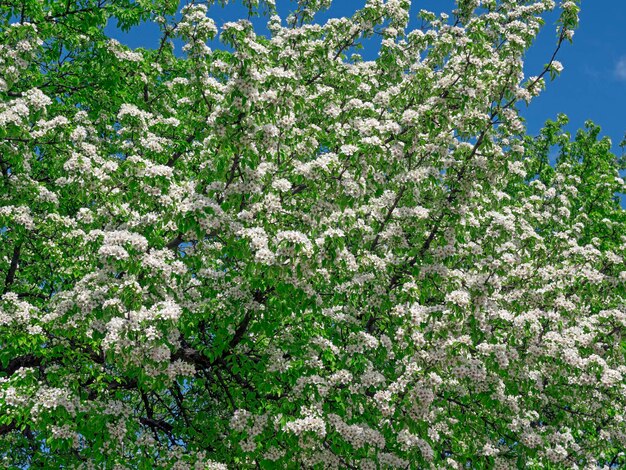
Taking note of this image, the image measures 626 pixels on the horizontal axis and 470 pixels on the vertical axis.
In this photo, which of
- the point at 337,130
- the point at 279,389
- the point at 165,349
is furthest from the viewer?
the point at 337,130

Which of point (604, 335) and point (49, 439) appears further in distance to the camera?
point (604, 335)

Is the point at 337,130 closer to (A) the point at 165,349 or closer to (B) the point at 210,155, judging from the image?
(B) the point at 210,155

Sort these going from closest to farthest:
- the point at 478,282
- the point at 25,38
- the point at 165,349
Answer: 1. the point at 165,349
2. the point at 478,282
3. the point at 25,38

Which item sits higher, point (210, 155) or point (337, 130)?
point (337, 130)

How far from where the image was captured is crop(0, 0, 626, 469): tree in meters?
9.38

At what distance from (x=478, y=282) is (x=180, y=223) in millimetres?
5609

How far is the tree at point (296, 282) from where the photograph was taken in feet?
30.8

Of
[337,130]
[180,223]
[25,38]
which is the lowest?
[180,223]

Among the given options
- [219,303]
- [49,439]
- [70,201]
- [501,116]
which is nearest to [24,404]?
[49,439]

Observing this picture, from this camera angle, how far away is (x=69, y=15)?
1562 centimetres

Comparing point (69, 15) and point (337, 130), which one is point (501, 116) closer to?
point (337, 130)

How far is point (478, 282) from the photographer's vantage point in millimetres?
10984

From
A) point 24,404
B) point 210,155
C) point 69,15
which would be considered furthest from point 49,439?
point 69,15

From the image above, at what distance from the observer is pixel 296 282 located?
932cm
